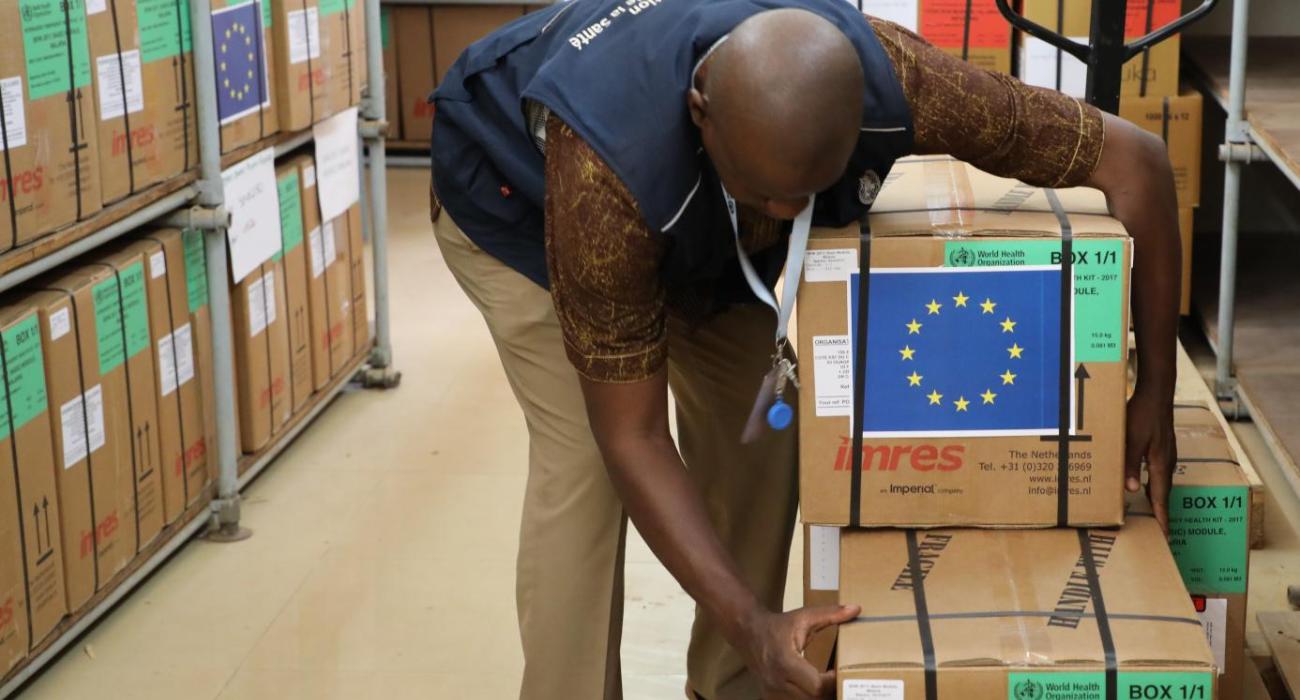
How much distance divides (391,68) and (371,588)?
353 centimetres

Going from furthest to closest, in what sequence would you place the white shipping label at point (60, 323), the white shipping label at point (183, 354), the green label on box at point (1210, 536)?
the white shipping label at point (183, 354) → the white shipping label at point (60, 323) → the green label on box at point (1210, 536)

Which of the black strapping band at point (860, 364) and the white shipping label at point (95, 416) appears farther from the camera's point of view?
the white shipping label at point (95, 416)

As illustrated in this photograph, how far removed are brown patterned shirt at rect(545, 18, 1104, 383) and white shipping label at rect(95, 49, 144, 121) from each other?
1259mm

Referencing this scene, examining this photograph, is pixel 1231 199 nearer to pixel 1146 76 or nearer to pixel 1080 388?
pixel 1146 76

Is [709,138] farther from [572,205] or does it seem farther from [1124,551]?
[1124,551]

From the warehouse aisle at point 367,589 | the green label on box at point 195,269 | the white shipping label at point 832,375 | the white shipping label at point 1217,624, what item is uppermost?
the white shipping label at point 832,375

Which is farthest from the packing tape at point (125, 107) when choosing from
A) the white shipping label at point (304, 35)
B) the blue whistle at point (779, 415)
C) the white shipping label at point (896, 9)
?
the white shipping label at point (896, 9)

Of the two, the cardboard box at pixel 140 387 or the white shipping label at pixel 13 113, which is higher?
the white shipping label at pixel 13 113

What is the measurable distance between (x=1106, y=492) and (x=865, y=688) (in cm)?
40

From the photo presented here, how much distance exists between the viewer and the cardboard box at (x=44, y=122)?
2256 mm

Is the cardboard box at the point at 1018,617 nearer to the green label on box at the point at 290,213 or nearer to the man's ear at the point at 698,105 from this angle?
the man's ear at the point at 698,105

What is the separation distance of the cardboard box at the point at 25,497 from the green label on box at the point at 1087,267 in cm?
141

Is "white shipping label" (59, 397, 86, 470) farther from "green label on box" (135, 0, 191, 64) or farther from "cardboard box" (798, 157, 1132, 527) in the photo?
"cardboard box" (798, 157, 1132, 527)

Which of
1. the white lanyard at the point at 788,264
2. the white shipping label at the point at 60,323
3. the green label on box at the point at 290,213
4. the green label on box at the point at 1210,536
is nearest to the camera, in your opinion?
the white lanyard at the point at 788,264
